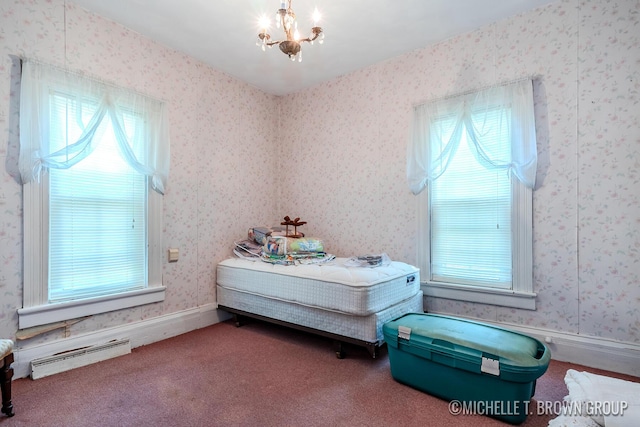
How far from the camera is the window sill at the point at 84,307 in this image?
7.06 feet

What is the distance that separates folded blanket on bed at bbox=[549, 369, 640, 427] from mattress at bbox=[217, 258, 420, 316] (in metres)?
1.19

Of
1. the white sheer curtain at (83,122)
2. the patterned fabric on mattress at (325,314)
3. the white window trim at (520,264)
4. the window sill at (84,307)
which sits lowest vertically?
the patterned fabric on mattress at (325,314)

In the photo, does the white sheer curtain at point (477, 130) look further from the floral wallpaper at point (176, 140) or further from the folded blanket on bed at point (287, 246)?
the floral wallpaper at point (176, 140)

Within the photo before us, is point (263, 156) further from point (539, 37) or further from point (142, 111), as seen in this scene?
point (539, 37)

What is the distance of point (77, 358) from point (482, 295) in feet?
10.4

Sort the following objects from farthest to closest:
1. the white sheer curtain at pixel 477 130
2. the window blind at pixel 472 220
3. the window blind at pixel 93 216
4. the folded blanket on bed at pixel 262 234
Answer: the folded blanket on bed at pixel 262 234 → the window blind at pixel 472 220 → the white sheer curtain at pixel 477 130 → the window blind at pixel 93 216

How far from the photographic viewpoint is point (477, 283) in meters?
2.70

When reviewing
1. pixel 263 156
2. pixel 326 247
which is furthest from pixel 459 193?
pixel 263 156

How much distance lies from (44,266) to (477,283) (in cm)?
332

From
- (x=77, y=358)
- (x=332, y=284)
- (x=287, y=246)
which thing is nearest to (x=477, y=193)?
(x=332, y=284)

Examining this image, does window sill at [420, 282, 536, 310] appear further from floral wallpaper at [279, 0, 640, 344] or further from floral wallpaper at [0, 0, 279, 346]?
floral wallpaper at [0, 0, 279, 346]

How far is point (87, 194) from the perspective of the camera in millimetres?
2447

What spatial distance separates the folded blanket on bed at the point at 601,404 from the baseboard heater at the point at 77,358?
2838 millimetres

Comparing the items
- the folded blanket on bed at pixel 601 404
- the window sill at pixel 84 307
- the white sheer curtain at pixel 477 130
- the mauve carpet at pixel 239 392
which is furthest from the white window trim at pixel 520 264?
the window sill at pixel 84 307
